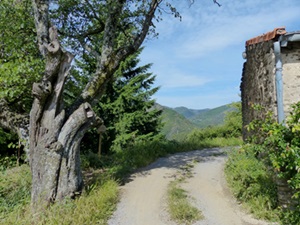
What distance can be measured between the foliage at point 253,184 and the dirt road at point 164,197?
0.23 m

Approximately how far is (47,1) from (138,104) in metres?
11.2

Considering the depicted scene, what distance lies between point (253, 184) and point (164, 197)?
2.17 m

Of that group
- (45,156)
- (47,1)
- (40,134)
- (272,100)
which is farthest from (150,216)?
(47,1)

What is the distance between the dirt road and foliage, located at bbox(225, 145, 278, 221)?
0.74ft

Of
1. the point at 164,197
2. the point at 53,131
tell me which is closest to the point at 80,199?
the point at 53,131

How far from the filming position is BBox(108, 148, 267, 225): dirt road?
17.0 feet

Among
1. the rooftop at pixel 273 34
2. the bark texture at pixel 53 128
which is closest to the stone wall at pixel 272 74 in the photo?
the rooftop at pixel 273 34

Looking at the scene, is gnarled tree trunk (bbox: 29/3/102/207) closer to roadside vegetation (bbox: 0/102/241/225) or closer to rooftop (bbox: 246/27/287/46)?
roadside vegetation (bbox: 0/102/241/225)

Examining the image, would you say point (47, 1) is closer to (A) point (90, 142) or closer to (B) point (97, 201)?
(B) point (97, 201)

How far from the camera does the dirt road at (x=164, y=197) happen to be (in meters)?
5.17

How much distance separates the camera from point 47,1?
5996mm

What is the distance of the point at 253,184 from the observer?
586 centimetres

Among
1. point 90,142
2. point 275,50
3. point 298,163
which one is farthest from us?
point 90,142

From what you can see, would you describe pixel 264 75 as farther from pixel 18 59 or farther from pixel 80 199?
pixel 18 59
